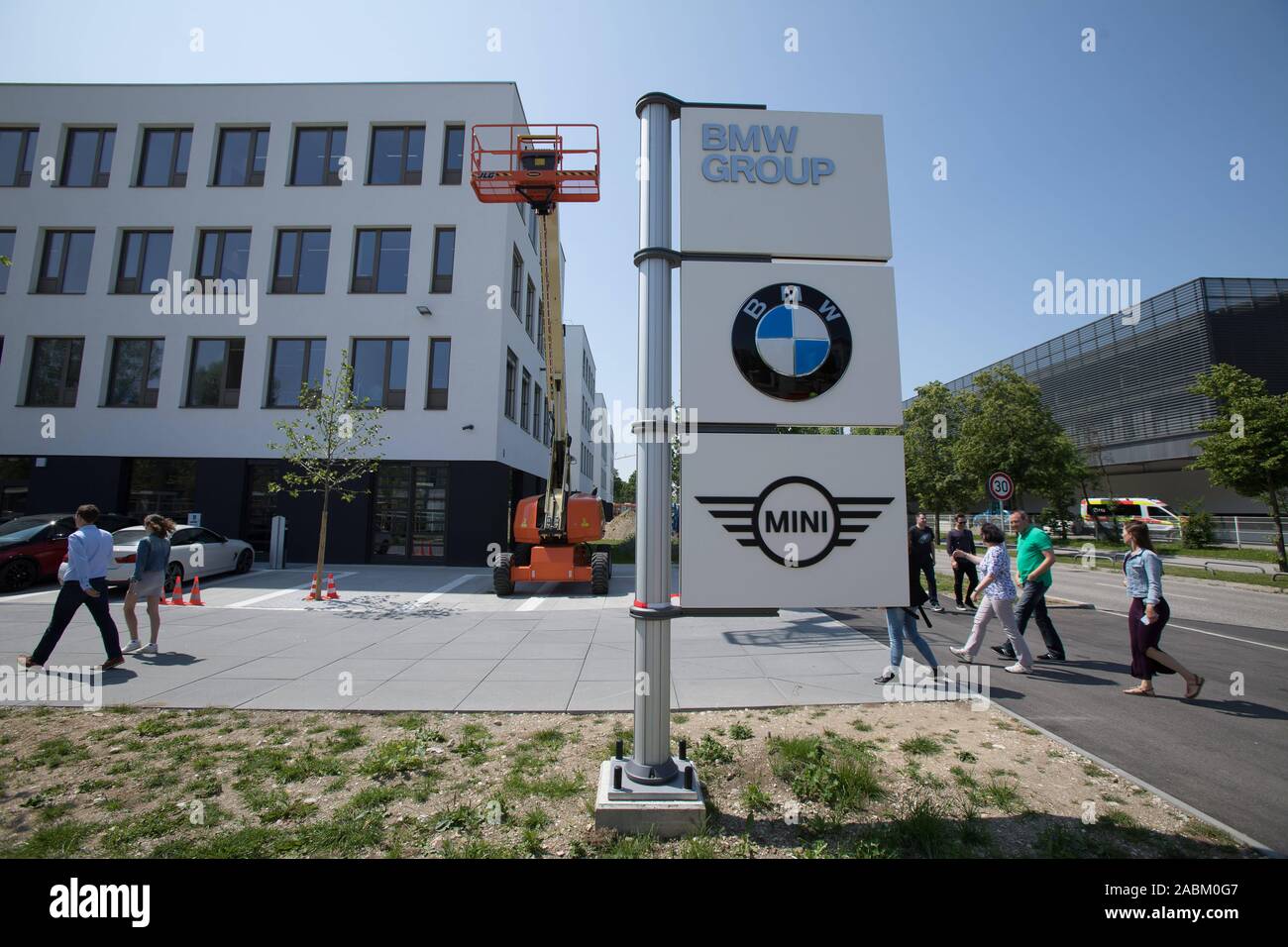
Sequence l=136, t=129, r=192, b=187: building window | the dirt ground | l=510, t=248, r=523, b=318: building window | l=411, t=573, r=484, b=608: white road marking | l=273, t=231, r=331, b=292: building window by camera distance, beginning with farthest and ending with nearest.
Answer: l=510, t=248, r=523, b=318: building window, l=136, t=129, r=192, b=187: building window, l=273, t=231, r=331, b=292: building window, l=411, t=573, r=484, b=608: white road marking, the dirt ground

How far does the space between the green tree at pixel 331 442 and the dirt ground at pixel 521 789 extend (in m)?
8.57

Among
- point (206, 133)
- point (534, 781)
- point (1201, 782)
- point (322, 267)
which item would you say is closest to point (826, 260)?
point (534, 781)

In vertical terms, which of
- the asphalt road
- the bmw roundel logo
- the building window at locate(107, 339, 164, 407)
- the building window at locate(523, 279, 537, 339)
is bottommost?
the asphalt road

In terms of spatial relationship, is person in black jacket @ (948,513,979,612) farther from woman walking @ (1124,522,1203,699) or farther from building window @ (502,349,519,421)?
building window @ (502,349,519,421)

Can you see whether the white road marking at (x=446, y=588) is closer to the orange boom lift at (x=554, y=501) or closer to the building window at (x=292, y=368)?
the orange boom lift at (x=554, y=501)

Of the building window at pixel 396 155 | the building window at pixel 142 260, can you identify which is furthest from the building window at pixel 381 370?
the building window at pixel 142 260

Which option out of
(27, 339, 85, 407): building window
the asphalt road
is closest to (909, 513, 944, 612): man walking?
the asphalt road

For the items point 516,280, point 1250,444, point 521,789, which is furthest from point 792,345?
point 1250,444

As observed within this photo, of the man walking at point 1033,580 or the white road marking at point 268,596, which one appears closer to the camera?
the man walking at point 1033,580

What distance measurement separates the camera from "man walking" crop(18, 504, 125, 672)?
243 inches

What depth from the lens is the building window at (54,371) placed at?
19094 millimetres

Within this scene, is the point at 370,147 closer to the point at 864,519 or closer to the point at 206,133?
the point at 206,133

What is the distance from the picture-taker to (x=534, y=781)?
367 cm

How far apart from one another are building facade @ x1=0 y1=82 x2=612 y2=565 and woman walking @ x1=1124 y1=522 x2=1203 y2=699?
16139 mm
